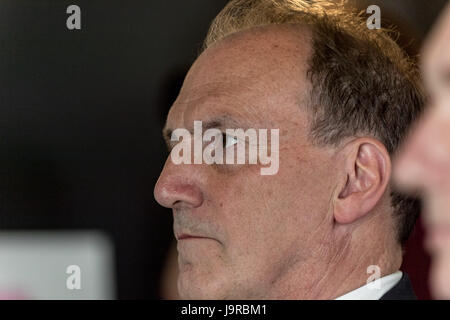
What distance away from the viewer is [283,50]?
1.12 metres

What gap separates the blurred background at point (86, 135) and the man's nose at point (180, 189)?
0.40 ft

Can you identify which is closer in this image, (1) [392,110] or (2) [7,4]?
(1) [392,110]

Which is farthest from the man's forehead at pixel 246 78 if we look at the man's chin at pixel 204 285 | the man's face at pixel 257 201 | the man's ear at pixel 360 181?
the man's chin at pixel 204 285

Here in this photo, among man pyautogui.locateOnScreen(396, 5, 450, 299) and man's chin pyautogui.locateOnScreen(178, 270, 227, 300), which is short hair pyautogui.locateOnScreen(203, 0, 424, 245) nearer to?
man pyautogui.locateOnScreen(396, 5, 450, 299)

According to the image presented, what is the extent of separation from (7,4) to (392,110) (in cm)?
64

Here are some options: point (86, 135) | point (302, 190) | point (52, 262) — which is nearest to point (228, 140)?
point (302, 190)

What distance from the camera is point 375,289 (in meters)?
1.09

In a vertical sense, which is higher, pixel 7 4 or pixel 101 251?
pixel 7 4

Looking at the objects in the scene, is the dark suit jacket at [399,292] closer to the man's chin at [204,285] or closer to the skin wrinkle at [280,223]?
the skin wrinkle at [280,223]

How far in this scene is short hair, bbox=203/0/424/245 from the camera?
109 cm

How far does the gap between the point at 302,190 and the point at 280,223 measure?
0.18 ft
